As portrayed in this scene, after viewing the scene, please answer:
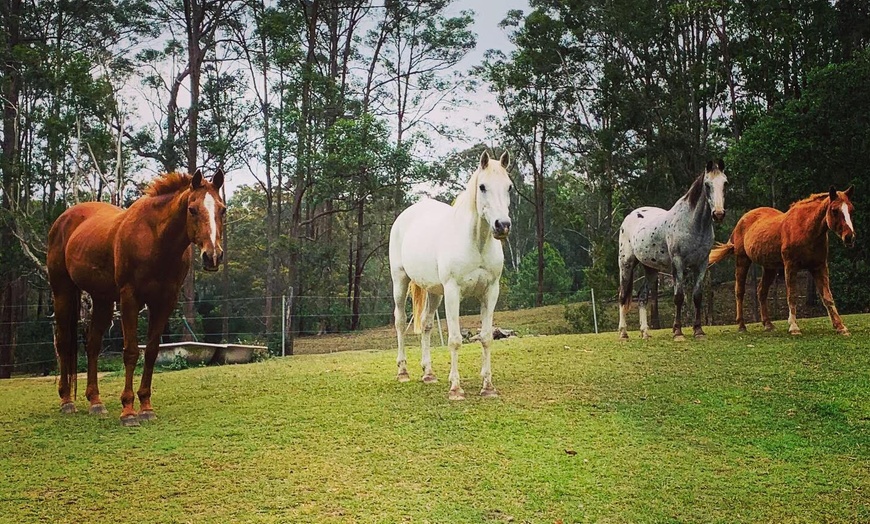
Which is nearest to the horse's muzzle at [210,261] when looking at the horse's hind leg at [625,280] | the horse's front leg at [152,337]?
the horse's front leg at [152,337]

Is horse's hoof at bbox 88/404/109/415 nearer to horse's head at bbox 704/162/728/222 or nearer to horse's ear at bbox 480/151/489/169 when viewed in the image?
horse's ear at bbox 480/151/489/169

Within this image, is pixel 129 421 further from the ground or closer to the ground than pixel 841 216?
closer to the ground

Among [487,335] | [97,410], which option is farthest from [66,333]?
[487,335]

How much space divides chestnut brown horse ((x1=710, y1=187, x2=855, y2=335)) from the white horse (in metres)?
4.82

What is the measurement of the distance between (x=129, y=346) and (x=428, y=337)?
2848 mm

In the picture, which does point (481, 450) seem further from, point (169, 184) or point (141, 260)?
point (169, 184)

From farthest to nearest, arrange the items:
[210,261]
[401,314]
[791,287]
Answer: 1. [791,287]
2. [401,314]
3. [210,261]

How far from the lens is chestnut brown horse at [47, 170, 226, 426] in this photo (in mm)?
5121

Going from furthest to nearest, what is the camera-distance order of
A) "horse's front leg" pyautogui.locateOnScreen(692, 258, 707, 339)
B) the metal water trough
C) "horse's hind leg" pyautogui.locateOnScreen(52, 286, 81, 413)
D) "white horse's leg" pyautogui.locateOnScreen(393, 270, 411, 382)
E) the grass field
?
the metal water trough < "horse's front leg" pyautogui.locateOnScreen(692, 258, 707, 339) < "white horse's leg" pyautogui.locateOnScreen(393, 270, 411, 382) < "horse's hind leg" pyautogui.locateOnScreen(52, 286, 81, 413) < the grass field

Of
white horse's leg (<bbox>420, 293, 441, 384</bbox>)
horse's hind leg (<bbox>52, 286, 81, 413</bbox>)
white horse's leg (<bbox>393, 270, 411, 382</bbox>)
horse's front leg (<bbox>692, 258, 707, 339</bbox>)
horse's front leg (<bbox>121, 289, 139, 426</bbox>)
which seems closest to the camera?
horse's front leg (<bbox>121, 289, 139, 426</bbox>)

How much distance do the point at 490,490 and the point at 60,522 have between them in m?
2.25

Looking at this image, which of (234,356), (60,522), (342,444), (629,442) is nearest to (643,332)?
(629,442)

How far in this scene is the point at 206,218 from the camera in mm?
4984

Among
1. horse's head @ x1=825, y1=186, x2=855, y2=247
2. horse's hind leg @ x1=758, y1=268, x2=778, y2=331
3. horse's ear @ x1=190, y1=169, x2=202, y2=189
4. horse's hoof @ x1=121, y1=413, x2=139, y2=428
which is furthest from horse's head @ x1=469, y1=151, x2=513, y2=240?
horse's hind leg @ x1=758, y1=268, x2=778, y2=331
